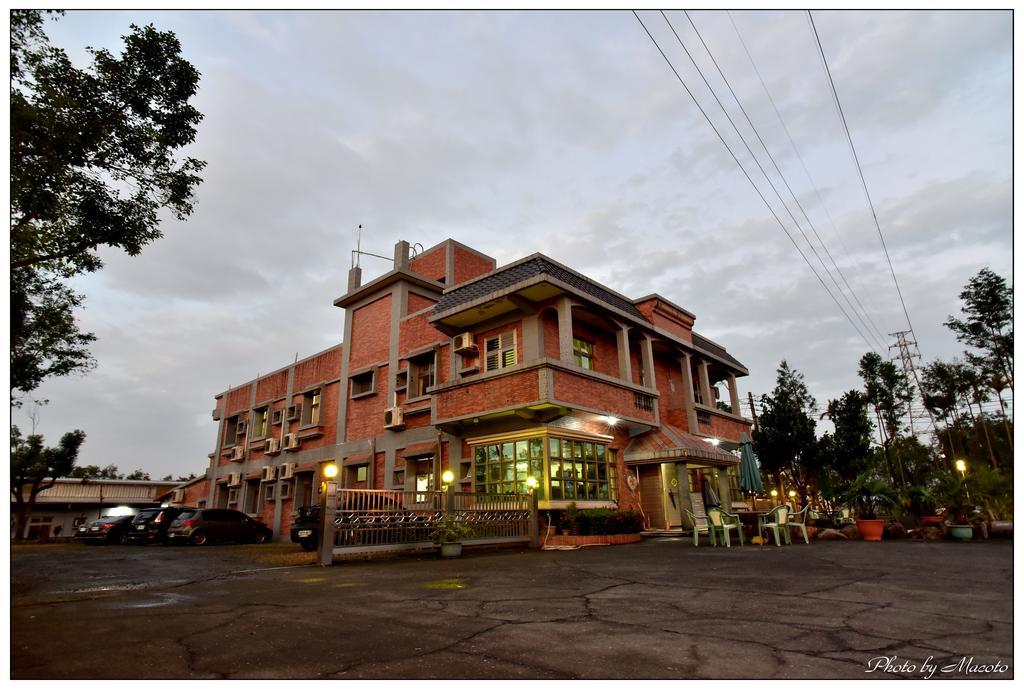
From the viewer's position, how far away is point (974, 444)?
38.3 m

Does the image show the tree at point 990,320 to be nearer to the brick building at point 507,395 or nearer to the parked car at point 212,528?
the brick building at point 507,395

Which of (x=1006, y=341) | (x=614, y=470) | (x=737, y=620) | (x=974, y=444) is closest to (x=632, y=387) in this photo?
(x=614, y=470)

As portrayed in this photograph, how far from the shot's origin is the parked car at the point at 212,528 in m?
19.7

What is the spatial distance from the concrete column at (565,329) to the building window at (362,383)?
943cm

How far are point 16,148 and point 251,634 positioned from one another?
8.27m

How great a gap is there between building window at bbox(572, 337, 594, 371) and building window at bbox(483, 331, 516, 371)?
6.68ft

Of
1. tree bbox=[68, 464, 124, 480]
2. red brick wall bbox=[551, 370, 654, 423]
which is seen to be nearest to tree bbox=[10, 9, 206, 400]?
red brick wall bbox=[551, 370, 654, 423]

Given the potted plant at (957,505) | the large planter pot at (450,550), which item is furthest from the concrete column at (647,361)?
the large planter pot at (450,550)

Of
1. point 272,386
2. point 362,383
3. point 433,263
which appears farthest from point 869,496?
point 272,386

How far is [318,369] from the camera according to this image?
24.3 metres

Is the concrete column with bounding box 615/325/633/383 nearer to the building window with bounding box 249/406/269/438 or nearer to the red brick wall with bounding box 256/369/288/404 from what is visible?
the red brick wall with bounding box 256/369/288/404

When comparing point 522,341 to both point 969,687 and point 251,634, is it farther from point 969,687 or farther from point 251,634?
point 969,687

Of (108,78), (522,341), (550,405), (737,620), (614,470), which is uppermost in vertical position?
(108,78)

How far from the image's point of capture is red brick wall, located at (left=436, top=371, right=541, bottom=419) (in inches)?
550
